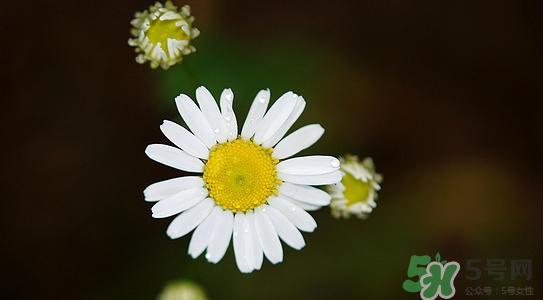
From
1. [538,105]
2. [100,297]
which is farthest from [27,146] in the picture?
[538,105]

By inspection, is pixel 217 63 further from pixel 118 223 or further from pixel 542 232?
pixel 542 232

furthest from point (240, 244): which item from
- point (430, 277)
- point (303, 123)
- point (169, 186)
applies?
point (430, 277)

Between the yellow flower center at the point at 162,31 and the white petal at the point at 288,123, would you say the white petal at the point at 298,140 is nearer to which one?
the white petal at the point at 288,123

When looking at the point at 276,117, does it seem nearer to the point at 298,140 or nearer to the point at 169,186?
the point at 298,140

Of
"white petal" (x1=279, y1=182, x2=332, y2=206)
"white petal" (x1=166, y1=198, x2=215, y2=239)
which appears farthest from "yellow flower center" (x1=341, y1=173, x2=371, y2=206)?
"white petal" (x1=166, y1=198, x2=215, y2=239)

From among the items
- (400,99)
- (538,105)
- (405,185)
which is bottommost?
(405,185)

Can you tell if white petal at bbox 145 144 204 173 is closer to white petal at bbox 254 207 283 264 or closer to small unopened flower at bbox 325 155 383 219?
white petal at bbox 254 207 283 264
